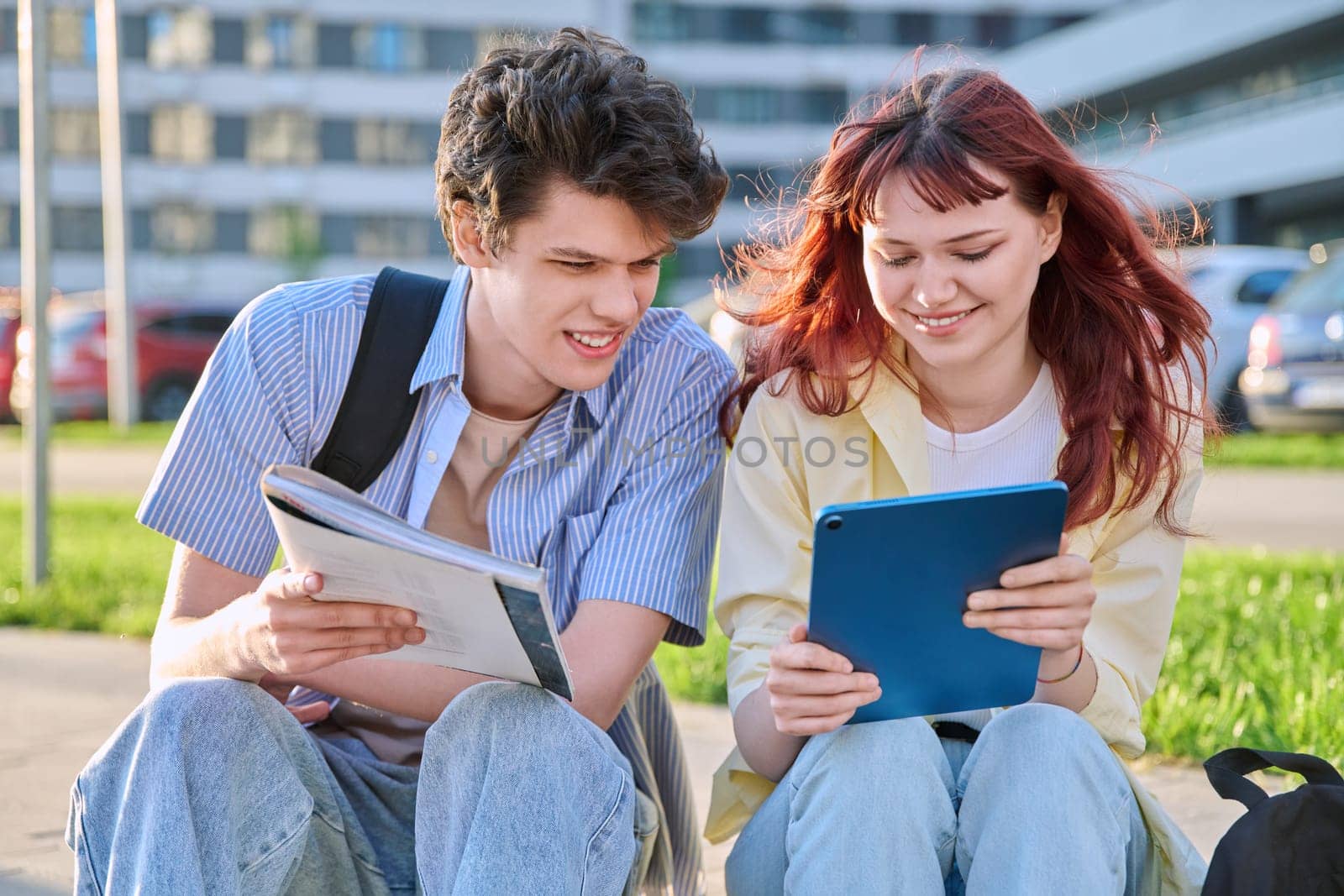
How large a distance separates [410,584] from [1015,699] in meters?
0.86

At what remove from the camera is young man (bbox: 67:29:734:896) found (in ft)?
6.39

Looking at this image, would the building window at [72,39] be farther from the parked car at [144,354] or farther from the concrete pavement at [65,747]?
the concrete pavement at [65,747]

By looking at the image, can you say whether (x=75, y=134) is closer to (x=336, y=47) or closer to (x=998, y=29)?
(x=336, y=47)

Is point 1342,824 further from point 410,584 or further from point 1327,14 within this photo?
point 1327,14

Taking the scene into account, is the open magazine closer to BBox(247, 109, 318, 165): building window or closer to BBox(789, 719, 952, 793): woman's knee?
BBox(789, 719, 952, 793): woman's knee

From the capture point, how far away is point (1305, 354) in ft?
31.6

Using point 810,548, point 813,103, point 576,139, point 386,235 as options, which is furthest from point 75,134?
point 810,548

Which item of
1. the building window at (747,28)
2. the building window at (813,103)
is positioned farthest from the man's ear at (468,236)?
the building window at (747,28)

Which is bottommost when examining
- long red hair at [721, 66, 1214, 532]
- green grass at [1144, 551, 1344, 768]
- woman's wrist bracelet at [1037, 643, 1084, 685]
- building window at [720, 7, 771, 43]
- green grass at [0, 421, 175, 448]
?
green grass at [0, 421, 175, 448]

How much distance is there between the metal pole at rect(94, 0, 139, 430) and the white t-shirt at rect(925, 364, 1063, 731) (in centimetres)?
981

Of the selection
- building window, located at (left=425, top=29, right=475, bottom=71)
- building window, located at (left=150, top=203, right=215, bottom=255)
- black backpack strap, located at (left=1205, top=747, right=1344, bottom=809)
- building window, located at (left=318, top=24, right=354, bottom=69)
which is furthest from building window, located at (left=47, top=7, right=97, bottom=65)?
black backpack strap, located at (left=1205, top=747, right=1344, bottom=809)

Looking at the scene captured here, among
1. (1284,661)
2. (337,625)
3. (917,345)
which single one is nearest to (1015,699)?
(917,345)

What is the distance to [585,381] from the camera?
2.29 m

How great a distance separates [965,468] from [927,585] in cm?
58
